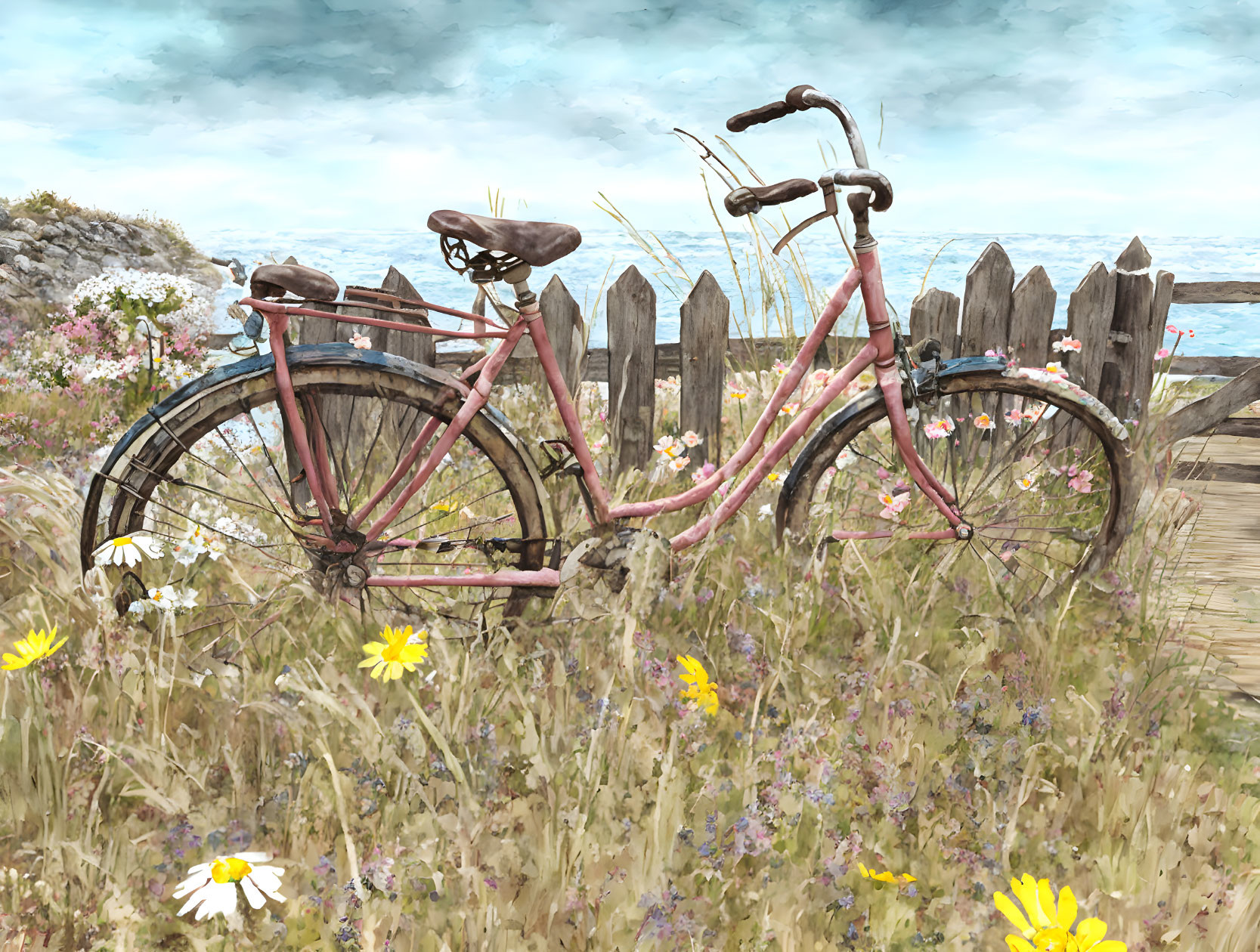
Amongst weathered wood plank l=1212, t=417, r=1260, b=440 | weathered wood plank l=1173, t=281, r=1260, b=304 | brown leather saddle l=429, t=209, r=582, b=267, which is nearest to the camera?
brown leather saddle l=429, t=209, r=582, b=267

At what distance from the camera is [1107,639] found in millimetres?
2934

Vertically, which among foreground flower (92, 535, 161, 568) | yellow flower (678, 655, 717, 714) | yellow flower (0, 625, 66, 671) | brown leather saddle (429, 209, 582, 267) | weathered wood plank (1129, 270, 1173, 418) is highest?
brown leather saddle (429, 209, 582, 267)

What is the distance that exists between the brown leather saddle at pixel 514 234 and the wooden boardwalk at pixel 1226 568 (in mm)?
2473

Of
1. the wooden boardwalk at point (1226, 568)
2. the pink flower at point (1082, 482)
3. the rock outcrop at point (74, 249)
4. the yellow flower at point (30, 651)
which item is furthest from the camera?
the rock outcrop at point (74, 249)

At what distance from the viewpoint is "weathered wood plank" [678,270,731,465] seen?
4039 mm

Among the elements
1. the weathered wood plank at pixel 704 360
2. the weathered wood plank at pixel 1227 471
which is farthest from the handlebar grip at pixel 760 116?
the weathered wood plank at pixel 1227 471

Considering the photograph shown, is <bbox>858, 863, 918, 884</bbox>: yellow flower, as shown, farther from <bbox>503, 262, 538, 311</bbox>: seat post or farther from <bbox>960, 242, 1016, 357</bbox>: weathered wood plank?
<bbox>960, 242, 1016, 357</bbox>: weathered wood plank

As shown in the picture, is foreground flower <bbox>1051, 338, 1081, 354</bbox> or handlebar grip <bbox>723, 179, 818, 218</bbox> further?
foreground flower <bbox>1051, 338, 1081, 354</bbox>

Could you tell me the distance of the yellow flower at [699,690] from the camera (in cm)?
210

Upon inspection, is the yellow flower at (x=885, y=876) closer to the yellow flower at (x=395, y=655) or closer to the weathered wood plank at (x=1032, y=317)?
the yellow flower at (x=395, y=655)

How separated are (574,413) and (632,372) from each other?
1.49 metres

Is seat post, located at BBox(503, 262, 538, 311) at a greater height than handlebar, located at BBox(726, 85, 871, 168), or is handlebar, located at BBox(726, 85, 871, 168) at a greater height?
handlebar, located at BBox(726, 85, 871, 168)

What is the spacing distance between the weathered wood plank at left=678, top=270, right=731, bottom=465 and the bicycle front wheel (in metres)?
0.74

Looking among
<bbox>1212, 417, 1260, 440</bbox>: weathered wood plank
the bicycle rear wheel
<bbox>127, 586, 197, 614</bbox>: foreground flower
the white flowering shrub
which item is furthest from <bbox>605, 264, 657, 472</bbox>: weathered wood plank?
<bbox>1212, 417, 1260, 440</bbox>: weathered wood plank
